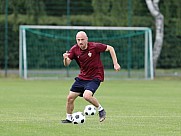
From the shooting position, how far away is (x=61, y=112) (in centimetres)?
1518

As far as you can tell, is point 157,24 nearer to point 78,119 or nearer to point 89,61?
point 89,61

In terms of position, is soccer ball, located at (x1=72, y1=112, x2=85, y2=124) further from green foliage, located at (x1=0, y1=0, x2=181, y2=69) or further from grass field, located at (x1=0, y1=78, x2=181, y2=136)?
green foliage, located at (x1=0, y1=0, x2=181, y2=69)

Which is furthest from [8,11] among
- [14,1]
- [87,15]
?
[87,15]

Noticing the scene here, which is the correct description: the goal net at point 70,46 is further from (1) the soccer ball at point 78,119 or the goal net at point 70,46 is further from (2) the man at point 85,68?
(1) the soccer ball at point 78,119

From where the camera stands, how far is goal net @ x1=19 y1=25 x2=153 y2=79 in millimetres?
30750

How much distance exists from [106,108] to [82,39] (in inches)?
158

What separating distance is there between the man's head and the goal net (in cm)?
1740

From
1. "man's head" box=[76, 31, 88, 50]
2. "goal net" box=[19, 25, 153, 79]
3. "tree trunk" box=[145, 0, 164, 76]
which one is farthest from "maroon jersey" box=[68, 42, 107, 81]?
"tree trunk" box=[145, 0, 164, 76]

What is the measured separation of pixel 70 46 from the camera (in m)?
31.2

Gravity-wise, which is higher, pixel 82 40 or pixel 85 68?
pixel 82 40

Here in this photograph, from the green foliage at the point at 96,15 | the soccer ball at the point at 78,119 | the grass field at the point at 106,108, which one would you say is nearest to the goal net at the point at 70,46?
the green foliage at the point at 96,15

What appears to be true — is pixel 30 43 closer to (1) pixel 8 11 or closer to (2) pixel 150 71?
(1) pixel 8 11

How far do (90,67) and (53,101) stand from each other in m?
5.77

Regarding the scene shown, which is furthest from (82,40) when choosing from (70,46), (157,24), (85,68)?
(157,24)
